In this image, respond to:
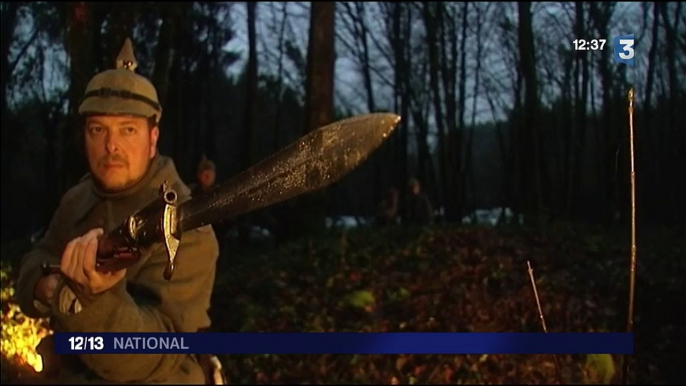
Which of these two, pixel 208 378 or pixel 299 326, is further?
pixel 299 326

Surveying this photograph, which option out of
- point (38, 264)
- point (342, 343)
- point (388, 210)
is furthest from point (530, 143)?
point (38, 264)

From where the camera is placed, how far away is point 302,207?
18.0 feet

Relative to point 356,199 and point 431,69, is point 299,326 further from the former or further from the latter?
point 431,69

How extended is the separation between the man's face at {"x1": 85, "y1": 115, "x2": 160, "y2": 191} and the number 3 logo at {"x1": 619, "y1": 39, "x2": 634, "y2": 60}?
1393 millimetres

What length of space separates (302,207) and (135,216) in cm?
366

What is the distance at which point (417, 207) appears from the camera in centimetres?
565

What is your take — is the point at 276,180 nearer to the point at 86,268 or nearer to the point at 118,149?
the point at 86,268

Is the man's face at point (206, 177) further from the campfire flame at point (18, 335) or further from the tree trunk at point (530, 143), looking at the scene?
Answer: the tree trunk at point (530, 143)

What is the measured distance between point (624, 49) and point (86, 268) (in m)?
1.53

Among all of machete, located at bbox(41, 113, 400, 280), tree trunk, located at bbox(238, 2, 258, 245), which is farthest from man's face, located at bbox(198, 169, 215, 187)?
machete, located at bbox(41, 113, 400, 280)

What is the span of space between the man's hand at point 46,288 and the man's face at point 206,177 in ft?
3.30

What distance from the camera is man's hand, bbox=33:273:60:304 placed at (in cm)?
241

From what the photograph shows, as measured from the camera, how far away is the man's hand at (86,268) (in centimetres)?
208

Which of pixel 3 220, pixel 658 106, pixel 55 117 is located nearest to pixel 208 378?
pixel 658 106
